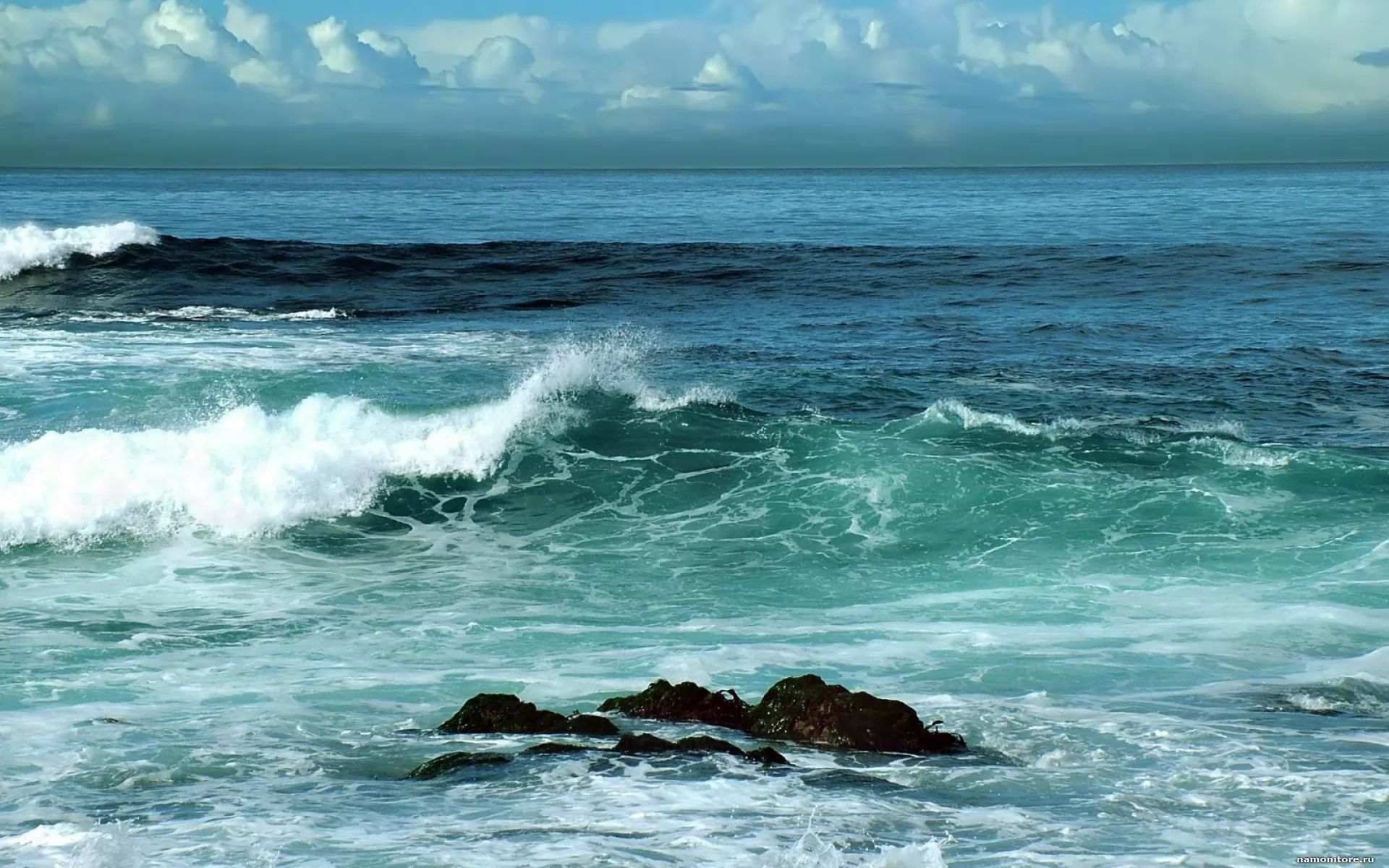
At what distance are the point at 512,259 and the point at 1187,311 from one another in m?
18.6

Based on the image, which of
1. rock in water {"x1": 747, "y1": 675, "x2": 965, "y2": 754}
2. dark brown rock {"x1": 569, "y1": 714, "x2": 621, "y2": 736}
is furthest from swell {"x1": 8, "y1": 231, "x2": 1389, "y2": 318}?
rock in water {"x1": 747, "y1": 675, "x2": 965, "y2": 754}

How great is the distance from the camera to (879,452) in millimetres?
15445

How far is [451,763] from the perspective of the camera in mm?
6965

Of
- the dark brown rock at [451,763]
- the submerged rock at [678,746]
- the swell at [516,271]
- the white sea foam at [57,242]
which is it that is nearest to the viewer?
the dark brown rock at [451,763]

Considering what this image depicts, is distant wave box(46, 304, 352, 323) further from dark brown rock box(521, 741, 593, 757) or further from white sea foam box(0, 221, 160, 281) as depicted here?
Answer: dark brown rock box(521, 741, 593, 757)

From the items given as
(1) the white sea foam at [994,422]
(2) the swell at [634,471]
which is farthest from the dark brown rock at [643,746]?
(1) the white sea foam at [994,422]

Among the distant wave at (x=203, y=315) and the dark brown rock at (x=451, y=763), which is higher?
the distant wave at (x=203, y=315)

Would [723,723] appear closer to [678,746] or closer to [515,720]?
[678,746]

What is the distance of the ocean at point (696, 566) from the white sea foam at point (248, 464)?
0.06 m

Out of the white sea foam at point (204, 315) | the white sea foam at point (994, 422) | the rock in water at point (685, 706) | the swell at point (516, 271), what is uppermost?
the swell at point (516, 271)

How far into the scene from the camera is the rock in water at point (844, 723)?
283 inches

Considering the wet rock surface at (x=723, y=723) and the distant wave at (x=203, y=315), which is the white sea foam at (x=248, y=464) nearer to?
the wet rock surface at (x=723, y=723)

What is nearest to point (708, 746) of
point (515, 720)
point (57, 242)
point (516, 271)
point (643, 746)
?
point (643, 746)

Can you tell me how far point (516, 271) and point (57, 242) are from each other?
13.2m
